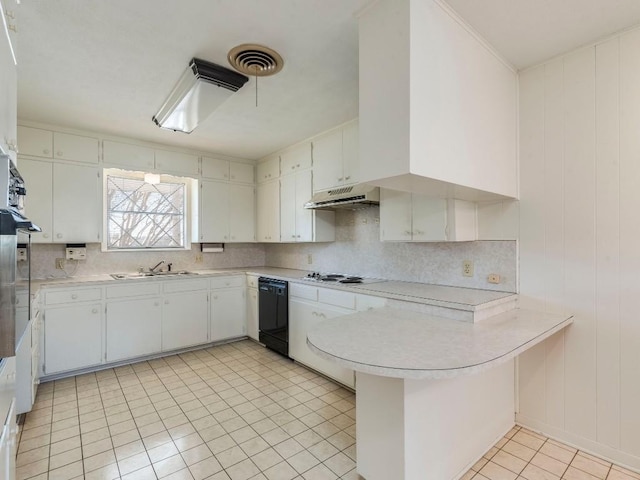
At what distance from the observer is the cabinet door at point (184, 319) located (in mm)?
3752

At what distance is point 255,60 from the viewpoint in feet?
7.02

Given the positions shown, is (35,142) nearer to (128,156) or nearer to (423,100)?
(128,156)

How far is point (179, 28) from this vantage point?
186cm

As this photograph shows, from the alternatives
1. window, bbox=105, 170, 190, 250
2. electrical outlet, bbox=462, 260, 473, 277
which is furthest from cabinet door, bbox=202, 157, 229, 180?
electrical outlet, bbox=462, 260, 473, 277

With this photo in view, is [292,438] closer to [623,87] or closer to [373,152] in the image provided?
[373,152]

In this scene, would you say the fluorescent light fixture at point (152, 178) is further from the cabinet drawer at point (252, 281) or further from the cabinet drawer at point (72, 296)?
the cabinet drawer at point (252, 281)

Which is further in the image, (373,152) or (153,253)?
(153,253)

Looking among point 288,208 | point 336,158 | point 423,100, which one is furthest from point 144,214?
point 423,100

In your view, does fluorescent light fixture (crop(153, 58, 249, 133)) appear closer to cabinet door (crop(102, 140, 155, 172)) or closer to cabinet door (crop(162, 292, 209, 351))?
cabinet door (crop(102, 140, 155, 172))

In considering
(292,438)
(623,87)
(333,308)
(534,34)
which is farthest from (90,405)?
(623,87)

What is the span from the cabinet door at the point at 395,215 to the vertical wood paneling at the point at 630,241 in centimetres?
134

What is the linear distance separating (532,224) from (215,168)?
12.4 ft

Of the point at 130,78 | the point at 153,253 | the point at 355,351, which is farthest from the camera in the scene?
the point at 153,253

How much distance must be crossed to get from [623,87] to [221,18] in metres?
2.37
